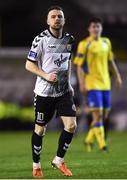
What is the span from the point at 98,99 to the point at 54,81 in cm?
504

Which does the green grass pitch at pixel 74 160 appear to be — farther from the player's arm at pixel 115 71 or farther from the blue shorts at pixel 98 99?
the player's arm at pixel 115 71

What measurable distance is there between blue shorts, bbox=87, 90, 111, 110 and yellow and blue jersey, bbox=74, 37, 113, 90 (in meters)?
0.10

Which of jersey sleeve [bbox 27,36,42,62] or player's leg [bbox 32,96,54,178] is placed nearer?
jersey sleeve [bbox 27,36,42,62]

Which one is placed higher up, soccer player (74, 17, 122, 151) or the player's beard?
the player's beard

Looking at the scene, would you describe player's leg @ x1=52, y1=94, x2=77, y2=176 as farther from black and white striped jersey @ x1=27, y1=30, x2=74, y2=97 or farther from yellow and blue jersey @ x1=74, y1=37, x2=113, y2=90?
yellow and blue jersey @ x1=74, y1=37, x2=113, y2=90

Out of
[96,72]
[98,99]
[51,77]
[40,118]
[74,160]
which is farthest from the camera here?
[96,72]

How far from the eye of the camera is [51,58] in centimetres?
1098

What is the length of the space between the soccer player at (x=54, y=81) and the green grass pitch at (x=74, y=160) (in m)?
0.39

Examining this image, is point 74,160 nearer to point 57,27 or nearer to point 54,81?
point 54,81

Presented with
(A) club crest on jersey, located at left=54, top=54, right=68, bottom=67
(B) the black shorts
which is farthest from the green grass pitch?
(A) club crest on jersey, located at left=54, top=54, right=68, bottom=67

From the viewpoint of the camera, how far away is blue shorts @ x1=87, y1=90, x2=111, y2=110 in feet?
51.9

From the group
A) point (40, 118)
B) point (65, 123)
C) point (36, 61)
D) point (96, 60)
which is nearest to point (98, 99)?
point (96, 60)

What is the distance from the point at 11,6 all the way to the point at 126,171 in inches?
803

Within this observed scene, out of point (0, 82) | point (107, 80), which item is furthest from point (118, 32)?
point (107, 80)
